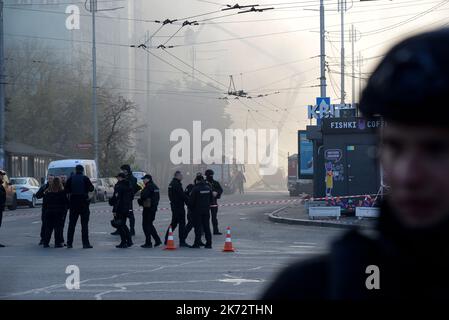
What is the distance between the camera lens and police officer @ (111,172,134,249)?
20.5m

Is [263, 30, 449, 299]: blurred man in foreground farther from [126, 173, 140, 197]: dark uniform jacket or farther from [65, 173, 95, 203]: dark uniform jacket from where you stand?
[126, 173, 140, 197]: dark uniform jacket

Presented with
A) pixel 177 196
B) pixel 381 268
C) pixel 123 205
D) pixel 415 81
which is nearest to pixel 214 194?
pixel 177 196

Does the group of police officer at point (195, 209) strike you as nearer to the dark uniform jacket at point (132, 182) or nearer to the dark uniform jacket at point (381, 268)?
the dark uniform jacket at point (132, 182)

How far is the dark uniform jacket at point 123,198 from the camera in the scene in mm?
20984

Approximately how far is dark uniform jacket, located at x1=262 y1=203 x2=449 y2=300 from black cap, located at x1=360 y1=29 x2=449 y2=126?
19 cm

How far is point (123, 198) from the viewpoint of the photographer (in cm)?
2116

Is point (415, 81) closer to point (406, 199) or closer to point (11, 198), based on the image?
point (406, 199)

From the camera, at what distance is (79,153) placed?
7012cm

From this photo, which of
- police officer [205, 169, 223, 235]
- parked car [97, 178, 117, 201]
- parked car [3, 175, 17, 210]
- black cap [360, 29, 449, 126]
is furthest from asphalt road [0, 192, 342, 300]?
parked car [97, 178, 117, 201]

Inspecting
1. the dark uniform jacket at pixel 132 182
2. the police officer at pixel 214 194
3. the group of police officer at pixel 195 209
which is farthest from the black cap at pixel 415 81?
the police officer at pixel 214 194

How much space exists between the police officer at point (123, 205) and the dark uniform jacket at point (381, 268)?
61.4ft

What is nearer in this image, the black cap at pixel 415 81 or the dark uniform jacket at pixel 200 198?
the black cap at pixel 415 81
